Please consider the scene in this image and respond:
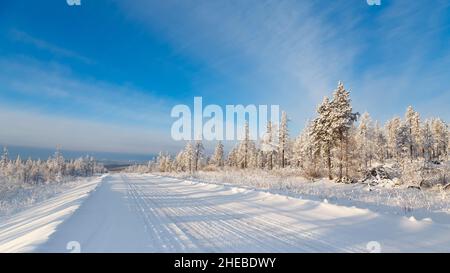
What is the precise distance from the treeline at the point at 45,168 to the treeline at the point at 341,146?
41063 millimetres

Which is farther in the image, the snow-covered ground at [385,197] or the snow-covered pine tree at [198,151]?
the snow-covered pine tree at [198,151]

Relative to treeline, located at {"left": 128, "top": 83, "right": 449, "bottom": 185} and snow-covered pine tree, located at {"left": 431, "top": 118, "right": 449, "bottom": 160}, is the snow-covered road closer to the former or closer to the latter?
treeline, located at {"left": 128, "top": 83, "right": 449, "bottom": 185}

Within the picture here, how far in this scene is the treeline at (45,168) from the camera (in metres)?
81.6

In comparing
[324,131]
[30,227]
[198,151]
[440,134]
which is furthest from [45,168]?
[440,134]

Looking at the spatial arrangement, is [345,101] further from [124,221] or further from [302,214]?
[124,221]

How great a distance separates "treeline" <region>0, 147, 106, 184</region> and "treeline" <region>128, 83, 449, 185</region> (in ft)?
135

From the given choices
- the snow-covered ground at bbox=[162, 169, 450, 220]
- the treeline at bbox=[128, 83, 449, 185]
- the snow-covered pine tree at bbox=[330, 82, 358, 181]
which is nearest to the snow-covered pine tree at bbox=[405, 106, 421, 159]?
the treeline at bbox=[128, 83, 449, 185]

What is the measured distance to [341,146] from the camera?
113 ft

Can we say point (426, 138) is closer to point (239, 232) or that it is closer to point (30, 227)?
point (239, 232)

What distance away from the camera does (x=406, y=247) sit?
593 cm

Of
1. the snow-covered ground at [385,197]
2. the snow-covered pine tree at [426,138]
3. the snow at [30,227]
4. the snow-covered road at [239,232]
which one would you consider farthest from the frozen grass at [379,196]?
the snow-covered pine tree at [426,138]

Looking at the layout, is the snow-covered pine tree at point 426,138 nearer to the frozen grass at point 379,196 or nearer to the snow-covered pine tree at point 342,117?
the snow-covered pine tree at point 342,117
